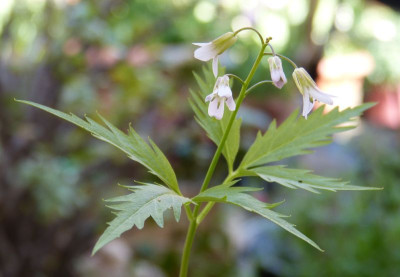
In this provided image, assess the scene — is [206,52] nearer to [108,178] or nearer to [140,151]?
[140,151]

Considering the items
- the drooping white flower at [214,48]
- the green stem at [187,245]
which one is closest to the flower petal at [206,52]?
the drooping white flower at [214,48]

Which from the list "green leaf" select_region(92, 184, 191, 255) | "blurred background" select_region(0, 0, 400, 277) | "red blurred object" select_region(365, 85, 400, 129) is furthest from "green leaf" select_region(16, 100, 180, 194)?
"red blurred object" select_region(365, 85, 400, 129)

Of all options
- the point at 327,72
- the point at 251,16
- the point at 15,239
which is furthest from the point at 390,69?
the point at 15,239

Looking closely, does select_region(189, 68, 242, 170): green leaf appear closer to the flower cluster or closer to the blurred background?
the flower cluster

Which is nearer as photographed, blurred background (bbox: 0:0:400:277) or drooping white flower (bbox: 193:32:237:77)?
drooping white flower (bbox: 193:32:237:77)

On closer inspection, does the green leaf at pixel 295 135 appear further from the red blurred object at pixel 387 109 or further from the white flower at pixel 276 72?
the red blurred object at pixel 387 109

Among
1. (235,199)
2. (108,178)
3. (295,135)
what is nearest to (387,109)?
(108,178)

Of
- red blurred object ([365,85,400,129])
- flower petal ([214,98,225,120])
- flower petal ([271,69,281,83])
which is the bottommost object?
red blurred object ([365,85,400,129])
